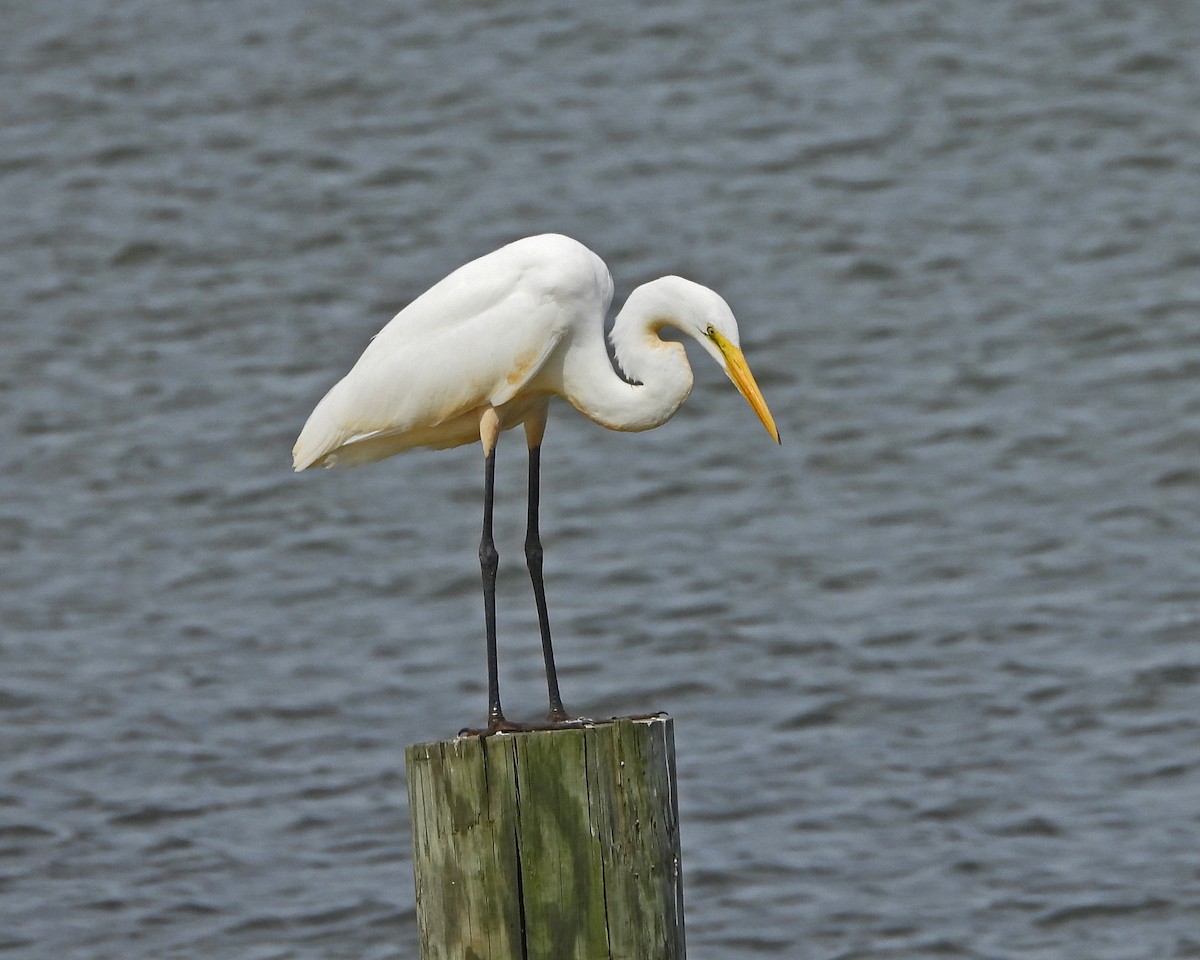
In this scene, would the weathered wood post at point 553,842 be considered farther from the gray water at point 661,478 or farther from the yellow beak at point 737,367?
the gray water at point 661,478

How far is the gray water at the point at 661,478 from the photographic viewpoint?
8875mm

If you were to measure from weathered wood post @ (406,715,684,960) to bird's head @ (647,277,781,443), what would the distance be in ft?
3.80

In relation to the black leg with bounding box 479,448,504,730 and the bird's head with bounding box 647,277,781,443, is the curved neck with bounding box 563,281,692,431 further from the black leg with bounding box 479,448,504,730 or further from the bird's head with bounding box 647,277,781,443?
the black leg with bounding box 479,448,504,730

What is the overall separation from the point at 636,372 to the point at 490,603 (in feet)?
2.38

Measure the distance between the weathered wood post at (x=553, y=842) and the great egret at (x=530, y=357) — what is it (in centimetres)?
80

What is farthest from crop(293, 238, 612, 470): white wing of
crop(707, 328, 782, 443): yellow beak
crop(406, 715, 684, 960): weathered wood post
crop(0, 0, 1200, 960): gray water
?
crop(0, 0, 1200, 960): gray water

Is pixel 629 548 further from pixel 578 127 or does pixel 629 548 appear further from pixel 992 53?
pixel 992 53

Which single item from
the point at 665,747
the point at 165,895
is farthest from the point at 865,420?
the point at 665,747

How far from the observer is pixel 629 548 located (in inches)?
469

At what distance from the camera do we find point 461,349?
5.48 m

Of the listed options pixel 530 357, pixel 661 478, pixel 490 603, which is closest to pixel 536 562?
pixel 490 603

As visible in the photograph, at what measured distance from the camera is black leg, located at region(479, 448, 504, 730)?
513 centimetres

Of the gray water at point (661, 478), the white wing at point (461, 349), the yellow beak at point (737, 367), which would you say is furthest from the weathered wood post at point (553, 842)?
the gray water at point (661, 478)

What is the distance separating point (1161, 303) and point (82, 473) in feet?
24.2
